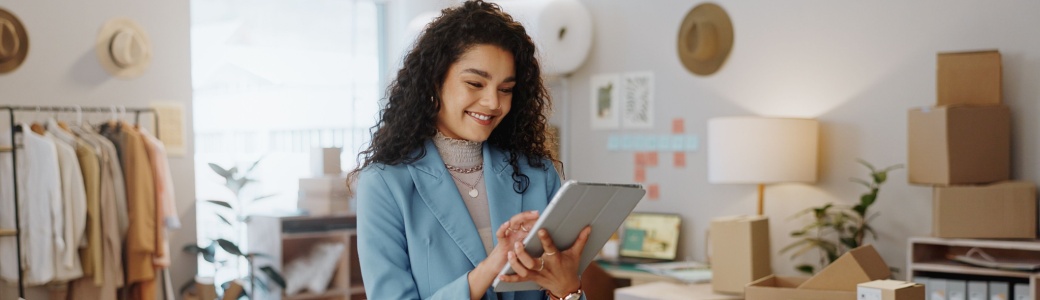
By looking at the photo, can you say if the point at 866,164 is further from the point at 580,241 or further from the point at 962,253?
the point at 580,241

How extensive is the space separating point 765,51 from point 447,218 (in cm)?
330

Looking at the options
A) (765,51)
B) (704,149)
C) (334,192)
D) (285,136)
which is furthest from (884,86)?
(285,136)

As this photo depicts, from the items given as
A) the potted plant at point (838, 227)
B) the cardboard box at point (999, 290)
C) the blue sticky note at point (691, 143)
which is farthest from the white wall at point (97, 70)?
the cardboard box at point (999, 290)

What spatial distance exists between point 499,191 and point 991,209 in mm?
2550

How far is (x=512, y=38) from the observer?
60.1 inches

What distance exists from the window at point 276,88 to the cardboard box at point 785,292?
2.54 meters

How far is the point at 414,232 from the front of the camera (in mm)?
1500

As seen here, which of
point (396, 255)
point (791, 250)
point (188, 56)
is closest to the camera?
point (396, 255)

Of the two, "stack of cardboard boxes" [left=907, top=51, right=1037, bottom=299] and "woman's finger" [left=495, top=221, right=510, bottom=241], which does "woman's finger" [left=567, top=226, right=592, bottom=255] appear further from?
"stack of cardboard boxes" [left=907, top=51, right=1037, bottom=299]

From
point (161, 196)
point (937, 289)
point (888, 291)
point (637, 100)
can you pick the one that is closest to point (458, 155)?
point (888, 291)

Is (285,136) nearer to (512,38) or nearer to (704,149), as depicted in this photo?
(704,149)

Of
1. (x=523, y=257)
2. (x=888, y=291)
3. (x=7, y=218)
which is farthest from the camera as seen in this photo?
(x=7, y=218)

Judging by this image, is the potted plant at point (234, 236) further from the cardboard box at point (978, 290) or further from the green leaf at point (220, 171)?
the cardboard box at point (978, 290)

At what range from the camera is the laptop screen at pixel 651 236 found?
4840 millimetres
